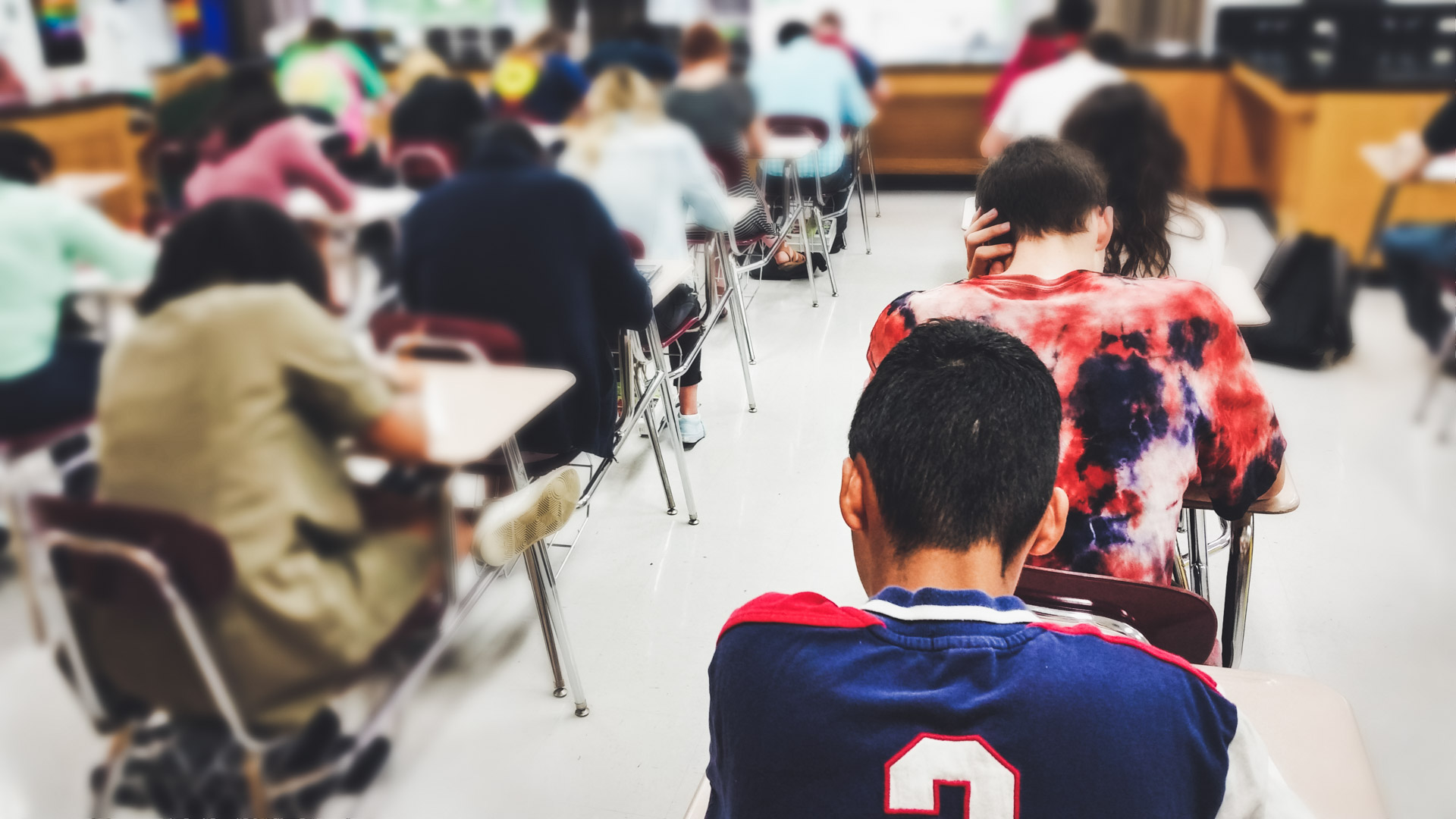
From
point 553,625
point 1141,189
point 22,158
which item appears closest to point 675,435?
point 553,625

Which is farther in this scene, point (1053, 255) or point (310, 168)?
point (1053, 255)

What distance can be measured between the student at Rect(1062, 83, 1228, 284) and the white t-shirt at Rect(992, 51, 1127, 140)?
3 centimetres

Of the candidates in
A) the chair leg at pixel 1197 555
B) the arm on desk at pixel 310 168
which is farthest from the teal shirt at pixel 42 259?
the chair leg at pixel 1197 555

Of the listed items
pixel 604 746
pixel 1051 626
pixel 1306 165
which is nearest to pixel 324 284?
pixel 1051 626

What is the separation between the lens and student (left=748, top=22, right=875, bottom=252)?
140cm

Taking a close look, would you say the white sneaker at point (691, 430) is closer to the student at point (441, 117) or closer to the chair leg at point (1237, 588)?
the chair leg at point (1237, 588)

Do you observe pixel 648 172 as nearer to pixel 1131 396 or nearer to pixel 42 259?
pixel 1131 396

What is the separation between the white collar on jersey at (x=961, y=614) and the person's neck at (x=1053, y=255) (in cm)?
78

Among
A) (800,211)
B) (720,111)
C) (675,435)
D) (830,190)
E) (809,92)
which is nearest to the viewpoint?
(720,111)

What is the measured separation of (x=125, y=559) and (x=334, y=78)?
38cm

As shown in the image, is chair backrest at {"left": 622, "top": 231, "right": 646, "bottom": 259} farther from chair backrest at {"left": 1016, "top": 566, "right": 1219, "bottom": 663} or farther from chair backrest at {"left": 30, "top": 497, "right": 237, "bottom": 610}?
chair backrest at {"left": 30, "top": 497, "right": 237, "bottom": 610}

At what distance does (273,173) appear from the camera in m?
0.67

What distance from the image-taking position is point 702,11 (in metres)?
1.03

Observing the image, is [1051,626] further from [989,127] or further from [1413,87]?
[989,127]
